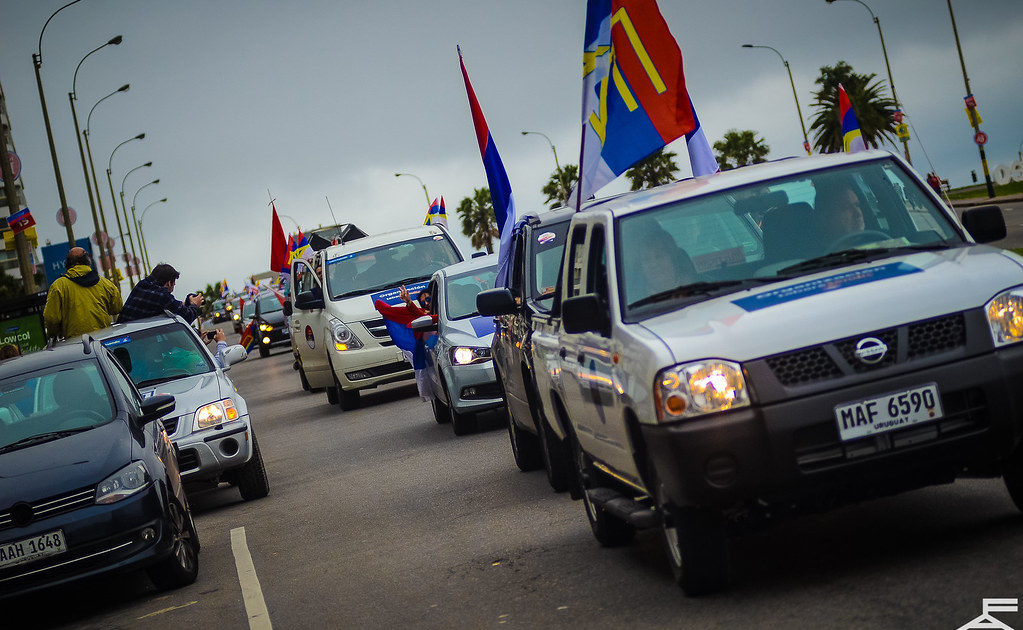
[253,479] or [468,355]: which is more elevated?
[468,355]

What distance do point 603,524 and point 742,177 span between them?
2084 millimetres

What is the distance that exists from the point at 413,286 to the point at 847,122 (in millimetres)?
6807

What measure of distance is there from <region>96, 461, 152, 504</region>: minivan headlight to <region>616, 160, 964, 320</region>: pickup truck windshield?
12.0ft

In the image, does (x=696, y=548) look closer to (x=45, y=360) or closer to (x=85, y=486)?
(x=85, y=486)

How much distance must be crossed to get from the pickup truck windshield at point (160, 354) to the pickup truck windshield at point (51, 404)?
2855 millimetres

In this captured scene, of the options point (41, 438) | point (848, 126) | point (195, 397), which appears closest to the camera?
point (41, 438)

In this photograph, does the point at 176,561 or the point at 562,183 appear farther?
the point at 562,183

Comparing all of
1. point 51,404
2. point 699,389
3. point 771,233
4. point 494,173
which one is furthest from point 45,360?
point 699,389

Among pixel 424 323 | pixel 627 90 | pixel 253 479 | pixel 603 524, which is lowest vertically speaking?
pixel 603 524

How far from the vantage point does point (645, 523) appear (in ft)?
20.6

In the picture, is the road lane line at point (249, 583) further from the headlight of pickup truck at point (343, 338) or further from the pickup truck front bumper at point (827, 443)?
the headlight of pickup truck at point (343, 338)

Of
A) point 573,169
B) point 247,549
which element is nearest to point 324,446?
point 247,549

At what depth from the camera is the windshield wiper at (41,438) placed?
9.32 m

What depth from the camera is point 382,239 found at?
69.2 ft
